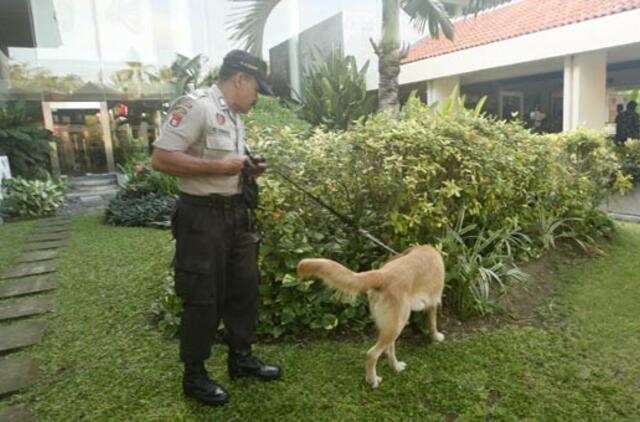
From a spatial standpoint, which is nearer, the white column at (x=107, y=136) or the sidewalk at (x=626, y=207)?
the sidewalk at (x=626, y=207)

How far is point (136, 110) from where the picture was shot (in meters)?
11.8

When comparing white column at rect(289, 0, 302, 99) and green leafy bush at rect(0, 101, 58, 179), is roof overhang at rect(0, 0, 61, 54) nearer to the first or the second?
green leafy bush at rect(0, 101, 58, 179)

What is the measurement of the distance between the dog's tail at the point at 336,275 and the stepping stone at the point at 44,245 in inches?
201

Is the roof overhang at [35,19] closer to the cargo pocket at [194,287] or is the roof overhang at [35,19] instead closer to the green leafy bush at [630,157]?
the cargo pocket at [194,287]

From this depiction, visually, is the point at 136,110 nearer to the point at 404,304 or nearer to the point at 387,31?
the point at 387,31

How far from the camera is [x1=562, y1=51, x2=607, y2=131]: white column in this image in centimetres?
919

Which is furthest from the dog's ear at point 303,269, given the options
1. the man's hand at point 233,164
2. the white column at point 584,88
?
the white column at point 584,88

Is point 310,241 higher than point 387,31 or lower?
lower

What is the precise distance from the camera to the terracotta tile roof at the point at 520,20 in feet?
28.9

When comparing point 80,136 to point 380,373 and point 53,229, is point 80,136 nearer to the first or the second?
point 53,229

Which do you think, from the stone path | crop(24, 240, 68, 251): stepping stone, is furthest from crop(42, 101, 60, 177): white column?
crop(24, 240, 68, 251): stepping stone

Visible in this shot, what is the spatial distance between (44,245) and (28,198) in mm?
3058

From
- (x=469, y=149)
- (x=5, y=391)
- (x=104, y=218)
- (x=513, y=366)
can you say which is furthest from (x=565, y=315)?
(x=104, y=218)

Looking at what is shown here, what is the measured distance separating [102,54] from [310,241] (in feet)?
35.6
